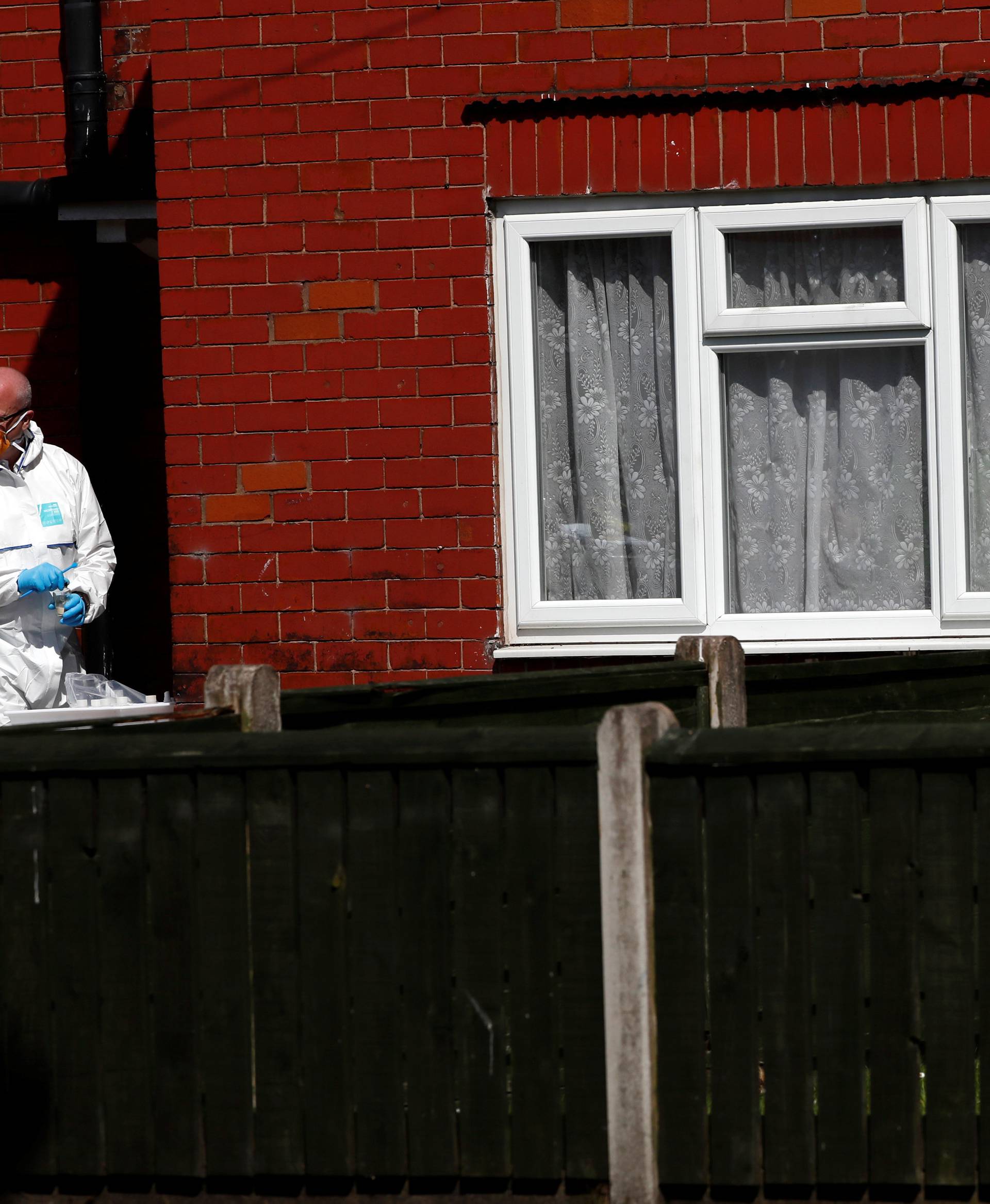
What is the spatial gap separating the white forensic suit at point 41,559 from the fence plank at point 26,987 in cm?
247

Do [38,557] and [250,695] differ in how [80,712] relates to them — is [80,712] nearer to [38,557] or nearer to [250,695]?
[38,557]

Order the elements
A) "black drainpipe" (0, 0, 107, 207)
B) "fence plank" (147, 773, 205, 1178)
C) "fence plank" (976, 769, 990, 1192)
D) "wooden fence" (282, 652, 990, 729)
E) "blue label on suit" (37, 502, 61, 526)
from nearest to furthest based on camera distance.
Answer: "fence plank" (976, 769, 990, 1192), "fence plank" (147, 773, 205, 1178), "wooden fence" (282, 652, 990, 729), "blue label on suit" (37, 502, 61, 526), "black drainpipe" (0, 0, 107, 207)

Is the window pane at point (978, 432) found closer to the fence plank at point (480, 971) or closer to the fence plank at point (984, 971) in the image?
the fence plank at point (984, 971)

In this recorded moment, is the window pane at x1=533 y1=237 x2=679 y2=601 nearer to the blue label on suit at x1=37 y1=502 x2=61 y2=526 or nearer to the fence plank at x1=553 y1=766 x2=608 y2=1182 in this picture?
the blue label on suit at x1=37 y1=502 x2=61 y2=526

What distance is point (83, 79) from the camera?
796 cm

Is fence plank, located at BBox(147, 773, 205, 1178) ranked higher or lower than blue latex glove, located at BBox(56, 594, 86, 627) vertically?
lower

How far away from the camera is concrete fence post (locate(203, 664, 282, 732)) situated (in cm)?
435

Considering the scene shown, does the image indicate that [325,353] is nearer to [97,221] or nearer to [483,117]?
[483,117]

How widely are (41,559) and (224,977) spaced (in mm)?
3013

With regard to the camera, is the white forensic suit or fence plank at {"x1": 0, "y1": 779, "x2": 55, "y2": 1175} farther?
the white forensic suit

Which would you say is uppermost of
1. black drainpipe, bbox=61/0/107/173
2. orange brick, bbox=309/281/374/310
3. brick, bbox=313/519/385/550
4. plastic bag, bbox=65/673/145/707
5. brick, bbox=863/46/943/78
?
black drainpipe, bbox=61/0/107/173

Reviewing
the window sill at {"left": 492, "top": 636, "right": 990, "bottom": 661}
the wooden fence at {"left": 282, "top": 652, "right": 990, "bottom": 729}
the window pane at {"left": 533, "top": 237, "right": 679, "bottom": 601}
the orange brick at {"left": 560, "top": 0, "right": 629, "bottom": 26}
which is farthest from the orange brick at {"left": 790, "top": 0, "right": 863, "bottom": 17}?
the wooden fence at {"left": 282, "top": 652, "right": 990, "bottom": 729}

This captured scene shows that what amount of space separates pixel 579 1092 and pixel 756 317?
13.0 feet

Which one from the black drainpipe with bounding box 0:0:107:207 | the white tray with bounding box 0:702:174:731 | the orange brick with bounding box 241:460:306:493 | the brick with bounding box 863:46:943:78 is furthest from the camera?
the black drainpipe with bounding box 0:0:107:207
